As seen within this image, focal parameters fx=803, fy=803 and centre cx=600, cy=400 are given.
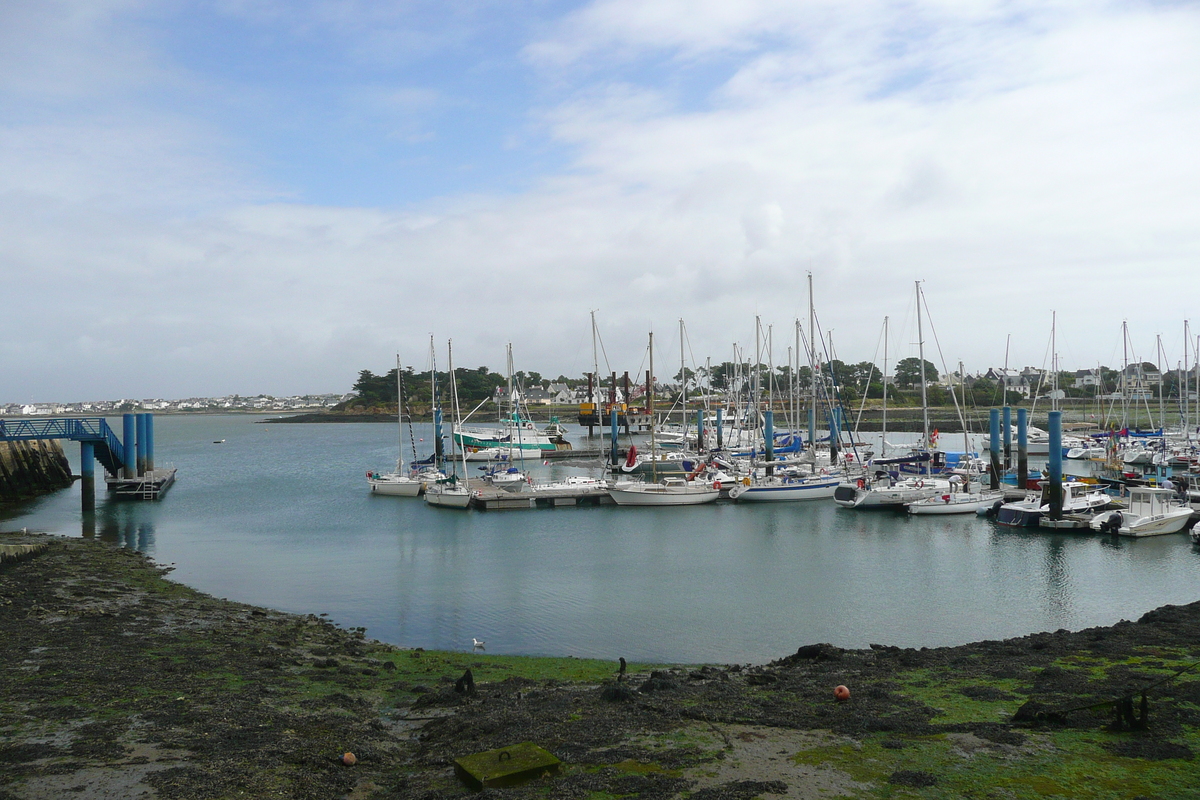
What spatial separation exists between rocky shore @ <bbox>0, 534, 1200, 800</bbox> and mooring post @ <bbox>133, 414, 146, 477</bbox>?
36188 mm

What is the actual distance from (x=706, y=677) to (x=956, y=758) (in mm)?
5714

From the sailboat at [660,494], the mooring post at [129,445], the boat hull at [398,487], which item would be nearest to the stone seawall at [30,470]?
the mooring post at [129,445]

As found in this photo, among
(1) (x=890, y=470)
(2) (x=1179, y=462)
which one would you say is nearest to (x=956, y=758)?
(1) (x=890, y=470)

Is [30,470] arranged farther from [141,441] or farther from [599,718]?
[599,718]

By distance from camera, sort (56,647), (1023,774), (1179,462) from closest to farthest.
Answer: (1023,774)
(56,647)
(1179,462)

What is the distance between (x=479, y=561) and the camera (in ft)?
103

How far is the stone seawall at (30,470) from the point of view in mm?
48156

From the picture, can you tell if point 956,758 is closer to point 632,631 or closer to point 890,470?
point 632,631

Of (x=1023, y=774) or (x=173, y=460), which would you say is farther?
(x=173, y=460)

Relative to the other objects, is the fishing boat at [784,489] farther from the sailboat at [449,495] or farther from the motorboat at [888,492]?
the sailboat at [449,495]

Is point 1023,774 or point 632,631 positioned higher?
point 1023,774

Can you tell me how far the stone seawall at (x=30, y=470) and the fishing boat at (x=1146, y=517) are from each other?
57.9 meters

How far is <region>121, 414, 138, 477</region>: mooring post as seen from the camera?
4903cm

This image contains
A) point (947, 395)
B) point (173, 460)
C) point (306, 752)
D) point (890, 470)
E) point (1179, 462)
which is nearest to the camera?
point (306, 752)
